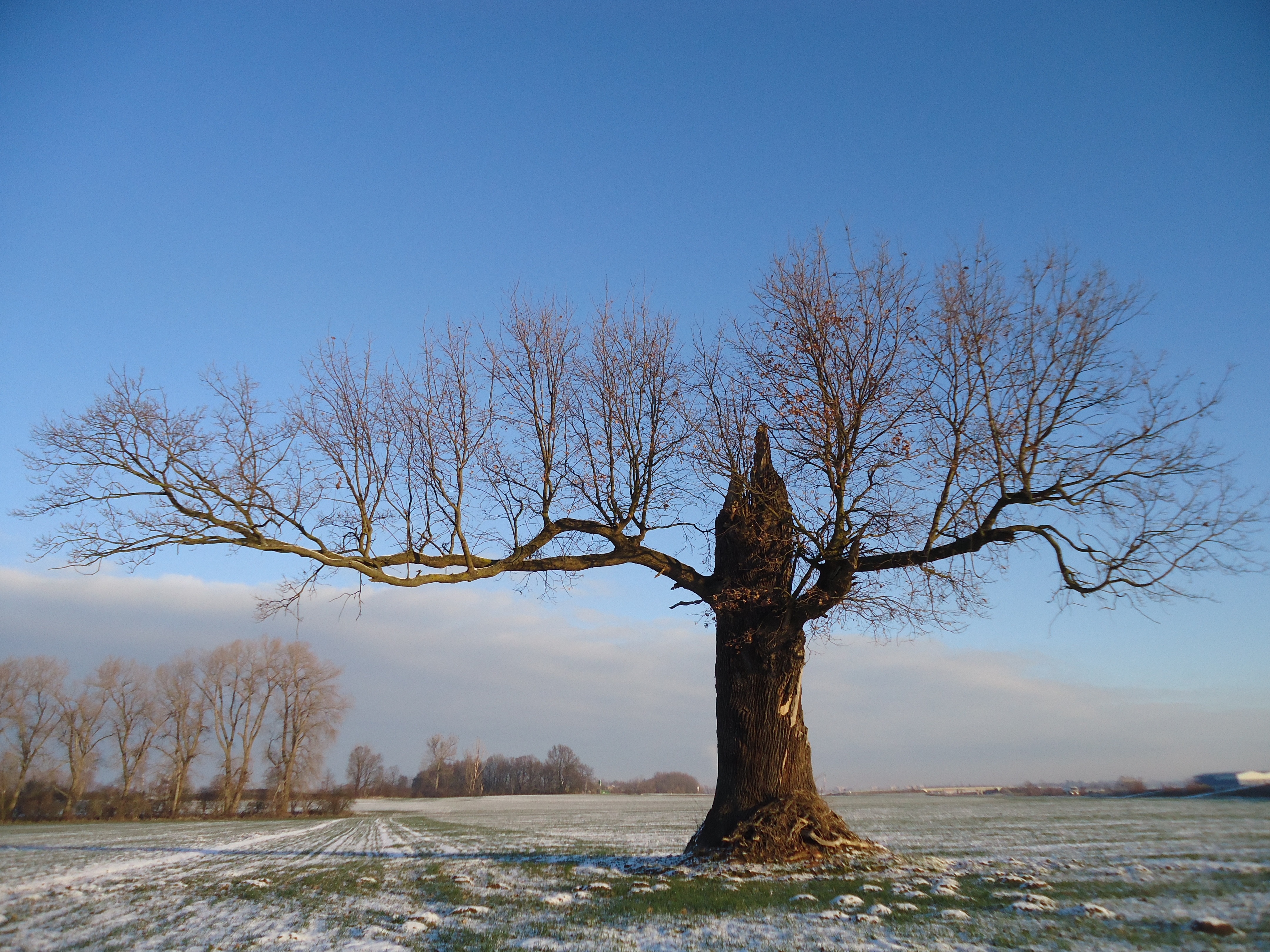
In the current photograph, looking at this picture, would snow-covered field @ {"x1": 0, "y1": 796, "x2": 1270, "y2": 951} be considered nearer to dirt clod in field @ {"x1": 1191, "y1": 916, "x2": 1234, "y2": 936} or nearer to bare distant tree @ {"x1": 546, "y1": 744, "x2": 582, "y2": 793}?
dirt clod in field @ {"x1": 1191, "y1": 916, "x2": 1234, "y2": 936}

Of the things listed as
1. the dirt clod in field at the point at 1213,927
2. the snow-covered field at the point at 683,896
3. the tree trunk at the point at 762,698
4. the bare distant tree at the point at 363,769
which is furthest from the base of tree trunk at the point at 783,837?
the bare distant tree at the point at 363,769

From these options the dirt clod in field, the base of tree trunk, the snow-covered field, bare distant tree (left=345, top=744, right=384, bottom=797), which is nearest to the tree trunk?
the base of tree trunk

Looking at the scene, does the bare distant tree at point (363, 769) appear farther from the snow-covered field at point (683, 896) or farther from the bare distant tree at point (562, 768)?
the snow-covered field at point (683, 896)

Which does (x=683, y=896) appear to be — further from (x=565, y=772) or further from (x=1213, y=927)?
(x=565, y=772)

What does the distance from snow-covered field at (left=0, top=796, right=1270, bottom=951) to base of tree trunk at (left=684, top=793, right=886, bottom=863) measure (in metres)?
0.62

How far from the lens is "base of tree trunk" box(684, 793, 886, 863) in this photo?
10086 mm

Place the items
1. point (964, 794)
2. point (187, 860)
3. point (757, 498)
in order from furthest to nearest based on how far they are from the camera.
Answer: point (964, 794)
point (187, 860)
point (757, 498)

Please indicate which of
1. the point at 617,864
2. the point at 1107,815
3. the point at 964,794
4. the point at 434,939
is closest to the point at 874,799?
the point at 964,794

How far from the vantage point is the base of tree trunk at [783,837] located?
10.1 meters

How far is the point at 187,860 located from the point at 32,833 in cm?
2385

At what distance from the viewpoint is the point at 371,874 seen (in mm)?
10953

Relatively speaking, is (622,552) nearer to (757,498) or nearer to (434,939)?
(757,498)

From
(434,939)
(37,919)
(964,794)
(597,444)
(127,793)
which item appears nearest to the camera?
(434,939)

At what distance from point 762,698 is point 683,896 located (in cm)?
404
